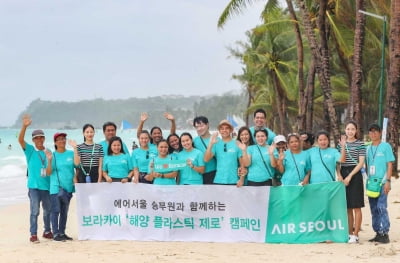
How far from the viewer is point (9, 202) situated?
818 inches

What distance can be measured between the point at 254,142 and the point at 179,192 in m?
1.31

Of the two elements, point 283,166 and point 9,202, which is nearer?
point 283,166

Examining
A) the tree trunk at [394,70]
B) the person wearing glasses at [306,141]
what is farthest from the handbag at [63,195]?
the tree trunk at [394,70]

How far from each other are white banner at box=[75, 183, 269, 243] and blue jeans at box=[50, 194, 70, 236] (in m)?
0.24

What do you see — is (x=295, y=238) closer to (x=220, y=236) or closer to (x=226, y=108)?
(x=220, y=236)

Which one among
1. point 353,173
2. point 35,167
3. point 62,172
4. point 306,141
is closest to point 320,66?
point 306,141

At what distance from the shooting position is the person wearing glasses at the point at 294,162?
8.81 m

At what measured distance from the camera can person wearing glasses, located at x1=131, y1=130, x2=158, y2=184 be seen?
944 cm

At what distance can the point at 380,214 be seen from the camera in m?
8.59

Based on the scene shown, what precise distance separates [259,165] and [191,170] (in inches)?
38.6

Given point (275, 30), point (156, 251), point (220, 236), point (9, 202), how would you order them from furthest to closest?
point (275, 30) < point (9, 202) < point (220, 236) < point (156, 251)

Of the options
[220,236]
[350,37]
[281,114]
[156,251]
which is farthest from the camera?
[281,114]

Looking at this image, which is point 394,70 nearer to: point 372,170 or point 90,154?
point 372,170

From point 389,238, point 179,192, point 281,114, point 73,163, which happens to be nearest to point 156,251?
point 179,192
